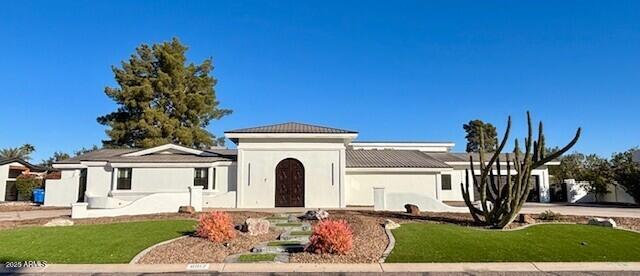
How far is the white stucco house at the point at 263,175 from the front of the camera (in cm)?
2170

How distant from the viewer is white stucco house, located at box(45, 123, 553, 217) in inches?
854

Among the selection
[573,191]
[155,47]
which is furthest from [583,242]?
[155,47]

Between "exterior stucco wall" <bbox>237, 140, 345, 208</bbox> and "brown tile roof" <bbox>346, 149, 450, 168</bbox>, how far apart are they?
7.03 ft

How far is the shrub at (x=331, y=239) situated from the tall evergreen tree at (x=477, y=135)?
5722cm

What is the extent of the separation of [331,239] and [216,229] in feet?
11.7

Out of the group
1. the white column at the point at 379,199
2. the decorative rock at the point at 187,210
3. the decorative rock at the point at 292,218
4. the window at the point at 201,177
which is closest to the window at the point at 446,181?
the white column at the point at 379,199

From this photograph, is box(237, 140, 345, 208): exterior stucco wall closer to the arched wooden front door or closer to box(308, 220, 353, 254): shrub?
the arched wooden front door

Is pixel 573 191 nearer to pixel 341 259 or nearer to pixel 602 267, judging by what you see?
pixel 602 267

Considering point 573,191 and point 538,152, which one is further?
point 573,191

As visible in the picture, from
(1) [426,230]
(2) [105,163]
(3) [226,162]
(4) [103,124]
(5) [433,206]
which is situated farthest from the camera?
(4) [103,124]

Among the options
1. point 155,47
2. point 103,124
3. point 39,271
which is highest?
point 155,47

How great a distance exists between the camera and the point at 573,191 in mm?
30281

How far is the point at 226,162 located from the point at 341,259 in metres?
15.5

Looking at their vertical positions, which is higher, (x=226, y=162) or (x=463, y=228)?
(x=226, y=162)
